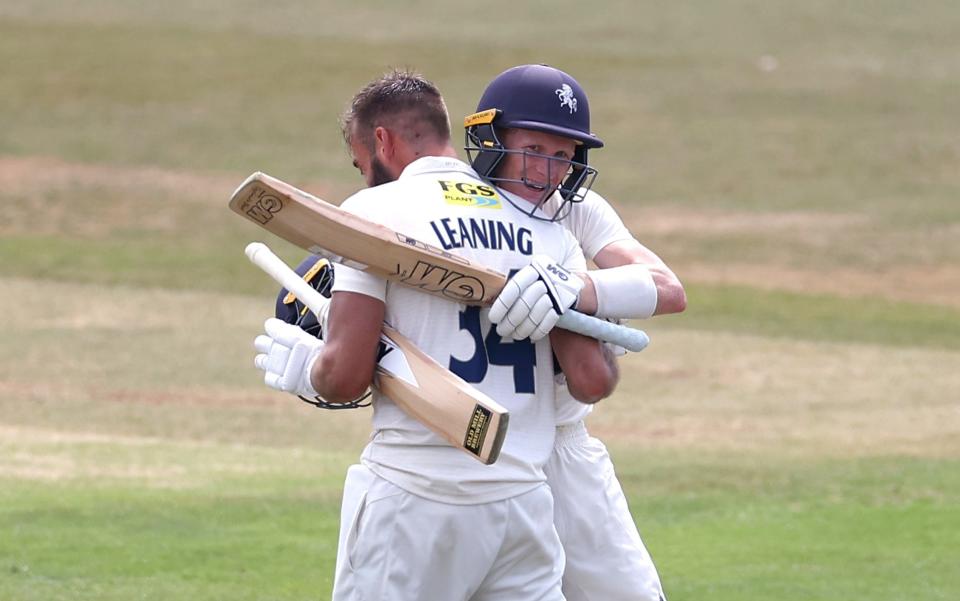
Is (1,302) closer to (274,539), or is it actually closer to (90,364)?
(90,364)

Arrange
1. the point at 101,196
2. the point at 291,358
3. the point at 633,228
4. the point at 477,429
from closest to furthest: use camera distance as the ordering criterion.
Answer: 1. the point at 477,429
2. the point at 291,358
3. the point at 633,228
4. the point at 101,196

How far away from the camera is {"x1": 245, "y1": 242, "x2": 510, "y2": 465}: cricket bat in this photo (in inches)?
155

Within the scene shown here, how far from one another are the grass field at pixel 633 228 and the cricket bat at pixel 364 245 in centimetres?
369

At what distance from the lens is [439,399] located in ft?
13.1

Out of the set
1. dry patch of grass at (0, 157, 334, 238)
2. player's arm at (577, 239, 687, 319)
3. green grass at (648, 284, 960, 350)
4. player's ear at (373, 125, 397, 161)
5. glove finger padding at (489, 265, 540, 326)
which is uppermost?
player's ear at (373, 125, 397, 161)

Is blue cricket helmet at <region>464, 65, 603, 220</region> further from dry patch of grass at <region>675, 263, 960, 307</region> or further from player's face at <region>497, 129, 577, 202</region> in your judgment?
dry patch of grass at <region>675, 263, 960, 307</region>

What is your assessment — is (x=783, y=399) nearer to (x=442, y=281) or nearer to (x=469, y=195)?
(x=469, y=195)

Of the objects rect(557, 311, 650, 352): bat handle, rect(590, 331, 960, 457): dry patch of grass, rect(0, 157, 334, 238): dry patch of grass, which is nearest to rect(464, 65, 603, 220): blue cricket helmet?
rect(557, 311, 650, 352): bat handle

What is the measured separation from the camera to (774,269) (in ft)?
79.3

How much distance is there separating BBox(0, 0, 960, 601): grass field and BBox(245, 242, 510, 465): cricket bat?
11.8ft

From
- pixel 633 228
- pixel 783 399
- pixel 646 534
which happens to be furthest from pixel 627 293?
pixel 633 228

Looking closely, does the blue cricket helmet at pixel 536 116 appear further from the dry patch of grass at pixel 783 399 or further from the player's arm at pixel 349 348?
the dry patch of grass at pixel 783 399

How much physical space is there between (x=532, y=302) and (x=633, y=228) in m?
23.0

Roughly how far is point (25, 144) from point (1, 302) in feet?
42.4
